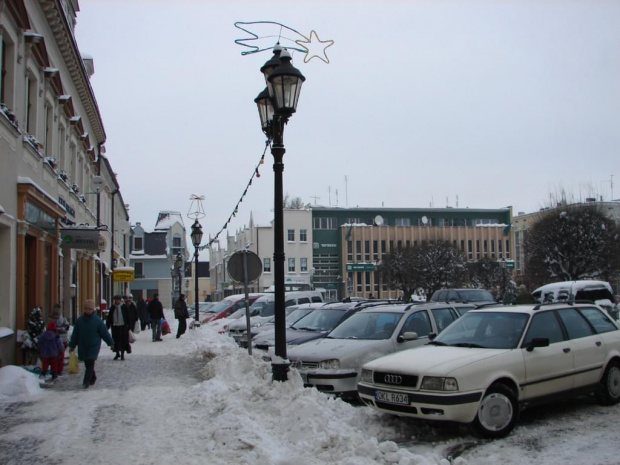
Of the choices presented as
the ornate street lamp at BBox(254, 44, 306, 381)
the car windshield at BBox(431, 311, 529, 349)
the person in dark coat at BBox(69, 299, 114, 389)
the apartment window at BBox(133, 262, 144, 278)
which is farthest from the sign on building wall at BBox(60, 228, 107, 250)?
the apartment window at BBox(133, 262, 144, 278)

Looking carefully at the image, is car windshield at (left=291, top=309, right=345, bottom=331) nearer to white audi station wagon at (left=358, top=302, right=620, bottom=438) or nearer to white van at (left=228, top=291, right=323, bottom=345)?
white audi station wagon at (left=358, top=302, right=620, bottom=438)

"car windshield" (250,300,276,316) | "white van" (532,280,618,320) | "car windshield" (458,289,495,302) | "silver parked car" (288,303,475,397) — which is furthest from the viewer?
"white van" (532,280,618,320)

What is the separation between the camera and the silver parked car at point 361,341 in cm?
992

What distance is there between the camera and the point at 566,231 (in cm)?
3828

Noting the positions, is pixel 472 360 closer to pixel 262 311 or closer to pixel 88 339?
pixel 88 339

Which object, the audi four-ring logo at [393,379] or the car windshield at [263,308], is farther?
the car windshield at [263,308]

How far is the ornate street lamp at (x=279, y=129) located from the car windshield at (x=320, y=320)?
16.3 ft

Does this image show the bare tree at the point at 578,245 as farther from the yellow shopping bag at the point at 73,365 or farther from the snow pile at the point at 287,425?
the snow pile at the point at 287,425

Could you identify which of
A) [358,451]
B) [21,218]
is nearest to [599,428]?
[358,451]

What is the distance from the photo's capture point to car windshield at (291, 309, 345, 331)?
1410 centimetres

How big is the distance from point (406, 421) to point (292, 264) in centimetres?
6595

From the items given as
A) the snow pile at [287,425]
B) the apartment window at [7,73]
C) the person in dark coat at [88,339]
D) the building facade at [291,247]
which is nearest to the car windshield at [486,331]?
the snow pile at [287,425]

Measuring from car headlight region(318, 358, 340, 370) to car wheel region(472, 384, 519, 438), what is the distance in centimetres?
293

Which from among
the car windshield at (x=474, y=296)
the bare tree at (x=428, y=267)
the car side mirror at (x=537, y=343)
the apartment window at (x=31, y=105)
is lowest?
the car windshield at (x=474, y=296)
